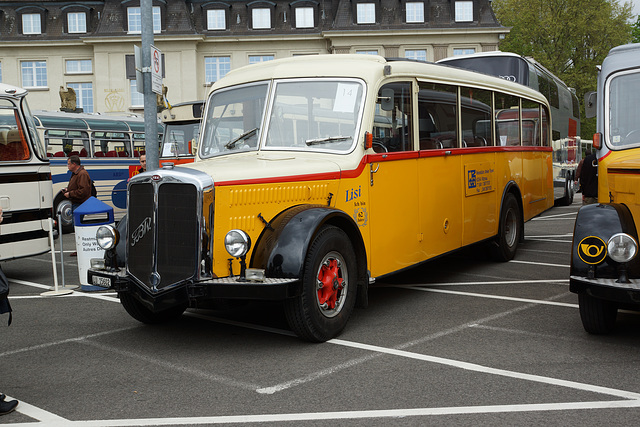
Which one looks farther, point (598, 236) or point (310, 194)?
point (310, 194)

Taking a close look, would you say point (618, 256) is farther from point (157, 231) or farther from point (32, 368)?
point (32, 368)

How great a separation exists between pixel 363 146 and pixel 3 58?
43.4m

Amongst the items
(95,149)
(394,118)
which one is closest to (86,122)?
(95,149)

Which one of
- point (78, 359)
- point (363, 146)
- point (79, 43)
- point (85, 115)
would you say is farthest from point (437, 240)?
point (79, 43)

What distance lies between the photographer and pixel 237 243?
511 centimetres

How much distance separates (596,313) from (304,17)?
134 feet

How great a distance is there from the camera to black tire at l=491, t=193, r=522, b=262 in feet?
31.9

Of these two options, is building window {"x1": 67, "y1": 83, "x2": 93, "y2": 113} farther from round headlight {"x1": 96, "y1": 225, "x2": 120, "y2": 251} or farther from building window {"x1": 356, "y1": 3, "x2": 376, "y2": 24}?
round headlight {"x1": 96, "y1": 225, "x2": 120, "y2": 251}

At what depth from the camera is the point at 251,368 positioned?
5.09m

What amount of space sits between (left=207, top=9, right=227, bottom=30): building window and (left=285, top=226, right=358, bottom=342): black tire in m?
40.4

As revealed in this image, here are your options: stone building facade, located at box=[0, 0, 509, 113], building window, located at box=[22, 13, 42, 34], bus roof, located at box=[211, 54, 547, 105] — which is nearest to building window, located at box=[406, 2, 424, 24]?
stone building facade, located at box=[0, 0, 509, 113]

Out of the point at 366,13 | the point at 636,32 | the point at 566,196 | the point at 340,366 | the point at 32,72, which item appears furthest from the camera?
the point at 636,32

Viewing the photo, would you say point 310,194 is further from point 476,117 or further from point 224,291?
point 476,117

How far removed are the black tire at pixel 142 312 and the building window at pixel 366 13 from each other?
38.8 metres
